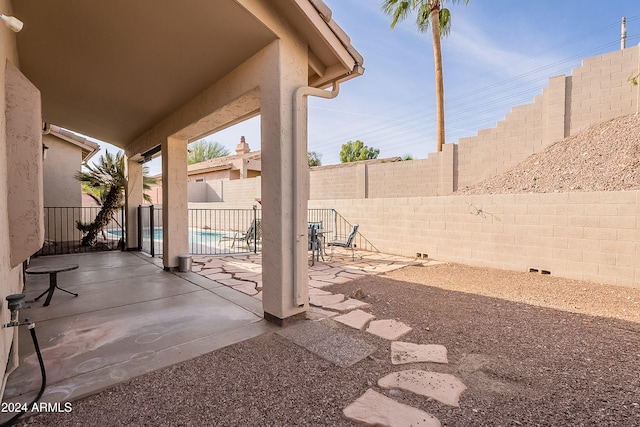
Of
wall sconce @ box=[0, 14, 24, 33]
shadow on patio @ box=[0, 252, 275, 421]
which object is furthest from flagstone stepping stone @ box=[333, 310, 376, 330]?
wall sconce @ box=[0, 14, 24, 33]

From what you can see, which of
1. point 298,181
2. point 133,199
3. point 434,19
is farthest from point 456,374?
point 434,19

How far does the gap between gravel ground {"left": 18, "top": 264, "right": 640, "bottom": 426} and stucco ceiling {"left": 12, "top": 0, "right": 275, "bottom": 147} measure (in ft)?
9.76

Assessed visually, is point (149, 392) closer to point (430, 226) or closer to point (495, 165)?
point (430, 226)

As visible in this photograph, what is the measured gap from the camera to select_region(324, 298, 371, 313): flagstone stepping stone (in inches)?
141

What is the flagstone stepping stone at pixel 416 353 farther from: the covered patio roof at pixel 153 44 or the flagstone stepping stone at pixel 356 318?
the covered patio roof at pixel 153 44

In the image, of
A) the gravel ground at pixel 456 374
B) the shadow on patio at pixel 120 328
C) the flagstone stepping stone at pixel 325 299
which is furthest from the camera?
the flagstone stepping stone at pixel 325 299

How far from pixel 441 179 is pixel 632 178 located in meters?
4.89

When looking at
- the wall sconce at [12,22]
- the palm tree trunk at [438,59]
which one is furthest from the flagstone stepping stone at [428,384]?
the palm tree trunk at [438,59]

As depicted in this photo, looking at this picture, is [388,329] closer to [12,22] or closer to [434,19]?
[12,22]

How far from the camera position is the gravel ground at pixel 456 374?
1720 mm

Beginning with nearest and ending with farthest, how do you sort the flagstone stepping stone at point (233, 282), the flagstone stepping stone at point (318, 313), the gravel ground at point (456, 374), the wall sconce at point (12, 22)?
1. the wall sconce at point (12, 22)
2. the gravel ground at point (456, 374)
3. the flagstone stepping stone at point (318, 313)
4. the flagstone stepping stone at point (233, 282)

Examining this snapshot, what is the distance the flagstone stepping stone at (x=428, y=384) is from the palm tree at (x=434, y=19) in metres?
9.51

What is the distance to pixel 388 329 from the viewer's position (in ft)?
9.86

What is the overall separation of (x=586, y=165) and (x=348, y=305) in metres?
7.23
